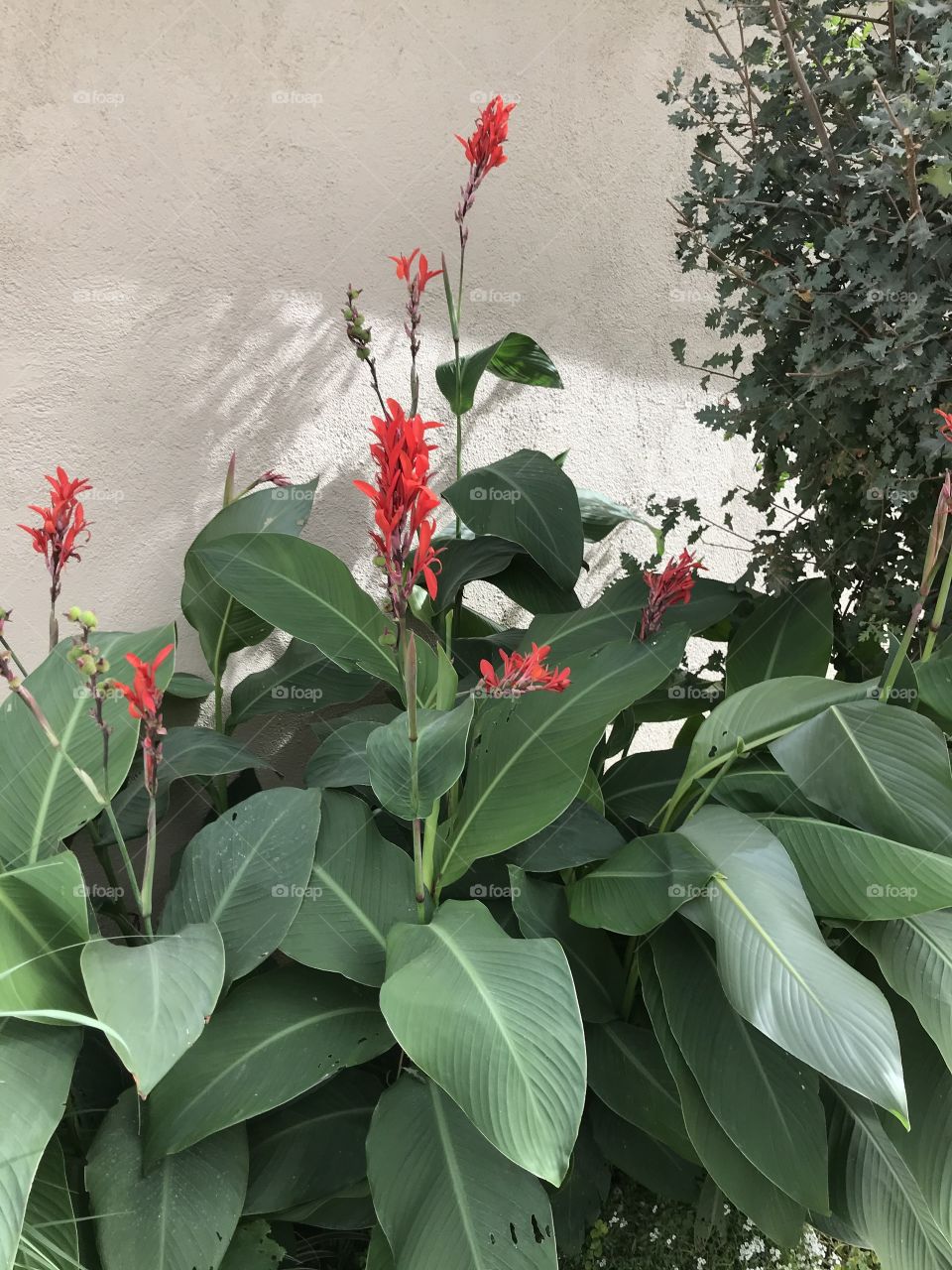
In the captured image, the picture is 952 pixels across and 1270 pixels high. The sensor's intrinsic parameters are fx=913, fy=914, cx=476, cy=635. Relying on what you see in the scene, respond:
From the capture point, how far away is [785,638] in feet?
4.94

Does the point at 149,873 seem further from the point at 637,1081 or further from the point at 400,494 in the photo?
the point at 637,1081

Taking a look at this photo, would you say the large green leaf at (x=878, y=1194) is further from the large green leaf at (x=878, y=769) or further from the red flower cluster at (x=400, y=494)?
the red flower cluster at (x=400, y=494)

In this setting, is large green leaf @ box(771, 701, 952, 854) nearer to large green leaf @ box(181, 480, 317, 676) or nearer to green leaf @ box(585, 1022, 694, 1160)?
green leaf @ box(585, 1022, 694, 1160)

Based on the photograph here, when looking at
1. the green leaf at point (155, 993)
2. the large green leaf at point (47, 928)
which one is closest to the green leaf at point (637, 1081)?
the green leaf at point (155, 993)

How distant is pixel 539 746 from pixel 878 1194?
671mm

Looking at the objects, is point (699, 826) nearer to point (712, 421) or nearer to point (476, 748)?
point (476, 748)

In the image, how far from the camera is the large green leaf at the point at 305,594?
1.30 metres

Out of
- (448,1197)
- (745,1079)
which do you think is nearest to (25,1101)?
(448,1197)

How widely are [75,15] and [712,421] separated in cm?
118

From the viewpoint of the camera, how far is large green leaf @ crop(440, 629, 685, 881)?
3.76 ft

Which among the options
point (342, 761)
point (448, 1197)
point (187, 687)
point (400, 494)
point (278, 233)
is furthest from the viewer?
point (278, 233)

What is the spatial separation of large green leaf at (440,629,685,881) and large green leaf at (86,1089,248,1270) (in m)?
0.40

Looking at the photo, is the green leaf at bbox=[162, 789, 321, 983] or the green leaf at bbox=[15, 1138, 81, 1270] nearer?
the green leaf at bbox=[15, 1138, 81, 1270]

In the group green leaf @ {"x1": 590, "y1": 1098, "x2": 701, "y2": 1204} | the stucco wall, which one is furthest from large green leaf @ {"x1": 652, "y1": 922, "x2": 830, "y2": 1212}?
the stucco wall
